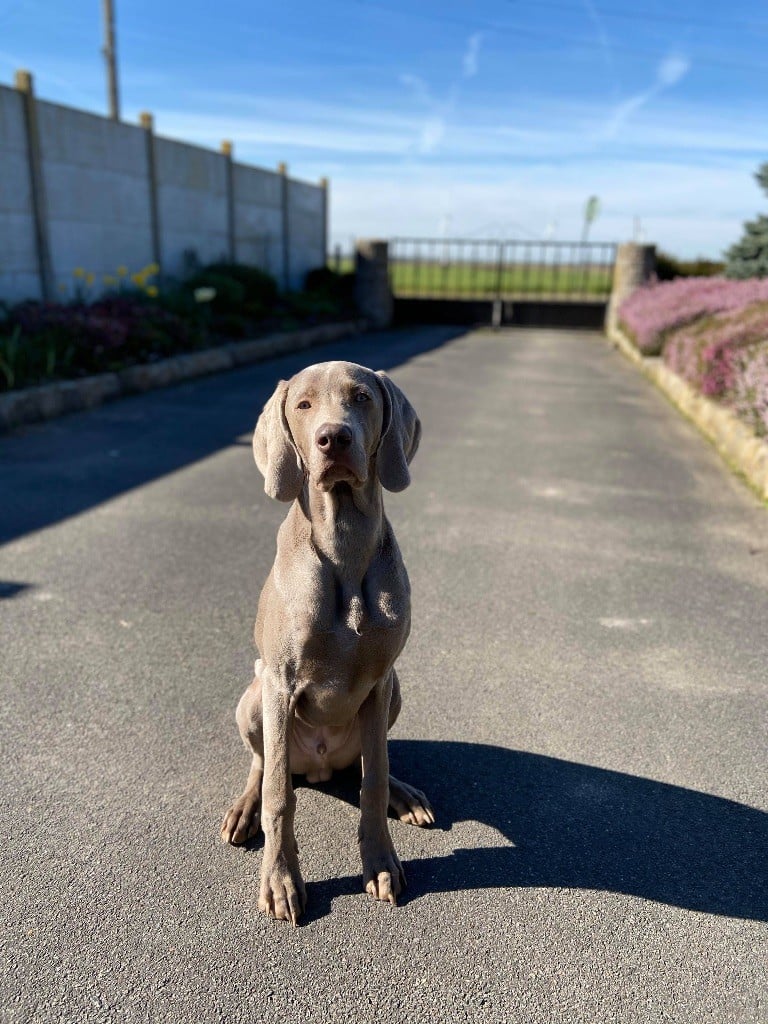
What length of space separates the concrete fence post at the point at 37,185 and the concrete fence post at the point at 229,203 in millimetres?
5653

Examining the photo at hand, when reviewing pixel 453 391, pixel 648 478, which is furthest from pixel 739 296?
pixel 648 478

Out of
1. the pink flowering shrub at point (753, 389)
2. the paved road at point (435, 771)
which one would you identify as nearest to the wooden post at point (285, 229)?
the pink flowering shrub at point (753, 389)

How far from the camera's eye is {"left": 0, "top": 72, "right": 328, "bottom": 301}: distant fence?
10.4 m

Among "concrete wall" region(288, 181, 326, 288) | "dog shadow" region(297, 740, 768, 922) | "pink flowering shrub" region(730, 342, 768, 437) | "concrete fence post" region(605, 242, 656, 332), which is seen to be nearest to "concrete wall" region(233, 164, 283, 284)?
"concrete wall" region(288, 181, 326, 288)

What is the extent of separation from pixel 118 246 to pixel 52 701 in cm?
1104


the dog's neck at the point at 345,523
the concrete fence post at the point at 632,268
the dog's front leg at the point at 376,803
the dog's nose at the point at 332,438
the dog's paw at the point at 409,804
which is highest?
the concrete fence post at the point at 632,268

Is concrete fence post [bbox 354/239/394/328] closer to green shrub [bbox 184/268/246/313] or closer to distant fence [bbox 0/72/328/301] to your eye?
distant fence [bbox 0/72/328/301]

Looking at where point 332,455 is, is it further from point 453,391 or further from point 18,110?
point 18,110

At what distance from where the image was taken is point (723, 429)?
802cm

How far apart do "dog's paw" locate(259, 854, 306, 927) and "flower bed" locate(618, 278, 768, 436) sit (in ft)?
19.2

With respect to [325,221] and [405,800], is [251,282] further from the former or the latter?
[405,800]

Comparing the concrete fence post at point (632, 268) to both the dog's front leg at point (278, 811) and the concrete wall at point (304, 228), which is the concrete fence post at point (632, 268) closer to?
the concrete wall at point (304, 228)

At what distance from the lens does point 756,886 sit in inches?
96.2

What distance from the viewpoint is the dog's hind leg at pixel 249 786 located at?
8.18ft
